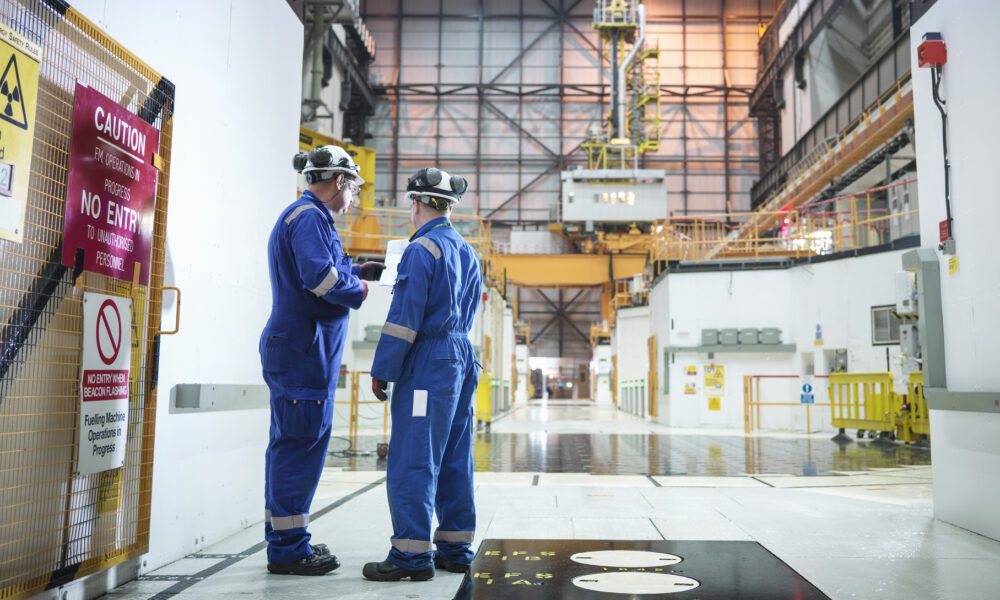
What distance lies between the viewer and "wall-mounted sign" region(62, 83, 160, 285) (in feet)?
9.00

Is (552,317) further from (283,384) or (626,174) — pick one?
(283,384)

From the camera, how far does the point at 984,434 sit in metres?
4.24

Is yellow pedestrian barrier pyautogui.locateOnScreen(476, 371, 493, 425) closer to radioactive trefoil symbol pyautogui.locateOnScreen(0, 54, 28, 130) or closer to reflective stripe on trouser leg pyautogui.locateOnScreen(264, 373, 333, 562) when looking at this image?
reflective stripe on trouser leg pyautogui.locateOnScreen(264, 373, 333, 562)

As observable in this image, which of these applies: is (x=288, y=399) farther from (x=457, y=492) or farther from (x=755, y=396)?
(x=755, y=396)

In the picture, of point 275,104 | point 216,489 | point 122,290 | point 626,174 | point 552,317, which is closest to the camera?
point 122,290

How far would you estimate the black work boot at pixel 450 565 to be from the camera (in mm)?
3492

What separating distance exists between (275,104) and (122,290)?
2.24 meters

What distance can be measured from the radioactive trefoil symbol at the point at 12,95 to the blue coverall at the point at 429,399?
157cm

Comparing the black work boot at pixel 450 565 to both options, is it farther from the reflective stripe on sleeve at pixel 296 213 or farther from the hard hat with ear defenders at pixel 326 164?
the hard hat with ear defenders at pixel 326 164

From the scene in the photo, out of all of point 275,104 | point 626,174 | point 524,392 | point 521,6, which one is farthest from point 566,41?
point 275,104

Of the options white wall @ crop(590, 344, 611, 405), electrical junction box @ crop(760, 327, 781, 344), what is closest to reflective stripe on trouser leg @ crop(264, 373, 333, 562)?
electrical junction box @ crop(760, 327, 781, 344)

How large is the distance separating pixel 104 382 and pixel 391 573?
1.52 meters

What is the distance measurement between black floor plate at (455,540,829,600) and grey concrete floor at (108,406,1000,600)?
0.10 metres

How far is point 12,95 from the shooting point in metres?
2.33
